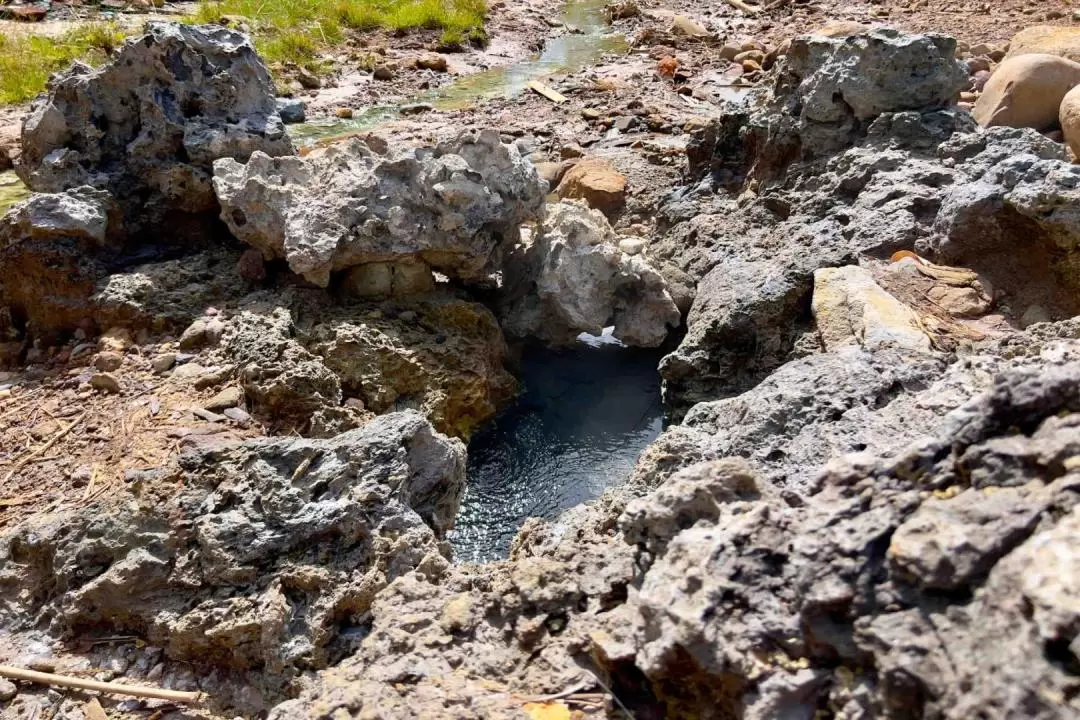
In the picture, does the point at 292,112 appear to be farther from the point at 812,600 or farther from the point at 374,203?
the point at 812,600

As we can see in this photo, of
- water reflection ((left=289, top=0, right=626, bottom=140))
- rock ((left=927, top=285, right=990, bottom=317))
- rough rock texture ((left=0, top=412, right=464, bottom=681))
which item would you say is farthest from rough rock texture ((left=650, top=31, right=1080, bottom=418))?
water reflection ((left=289, top=0, right=626, bottom=140))

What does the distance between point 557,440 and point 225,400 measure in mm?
2054

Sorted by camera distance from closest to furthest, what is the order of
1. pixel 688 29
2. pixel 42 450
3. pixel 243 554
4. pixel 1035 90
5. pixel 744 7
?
pixel 243 554, pixel 42 450, pixel 1035 90, pixel 688 29, pixel 744 7

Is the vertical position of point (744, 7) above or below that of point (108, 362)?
above

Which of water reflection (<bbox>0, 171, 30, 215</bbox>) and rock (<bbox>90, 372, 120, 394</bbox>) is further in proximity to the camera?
water reflection (<bbox>0, 171, 30, 215</bbox>)

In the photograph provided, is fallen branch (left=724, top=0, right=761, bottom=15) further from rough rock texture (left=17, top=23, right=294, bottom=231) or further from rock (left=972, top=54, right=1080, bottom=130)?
rough rock texture (left=17, top=23, right=294, bottom=231)

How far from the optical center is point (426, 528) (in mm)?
3127

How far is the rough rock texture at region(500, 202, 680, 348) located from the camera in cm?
523

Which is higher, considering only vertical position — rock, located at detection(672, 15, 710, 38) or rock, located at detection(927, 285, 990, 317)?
rock, located at detection(672, 15, 710, 38)

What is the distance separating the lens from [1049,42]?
7.79 metres

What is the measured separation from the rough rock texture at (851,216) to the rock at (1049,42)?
316cm

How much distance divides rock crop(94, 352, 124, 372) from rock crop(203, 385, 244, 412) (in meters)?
0.81

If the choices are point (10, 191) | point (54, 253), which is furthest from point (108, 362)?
point (10, 191)

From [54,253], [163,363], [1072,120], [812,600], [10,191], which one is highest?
[1072,120]
